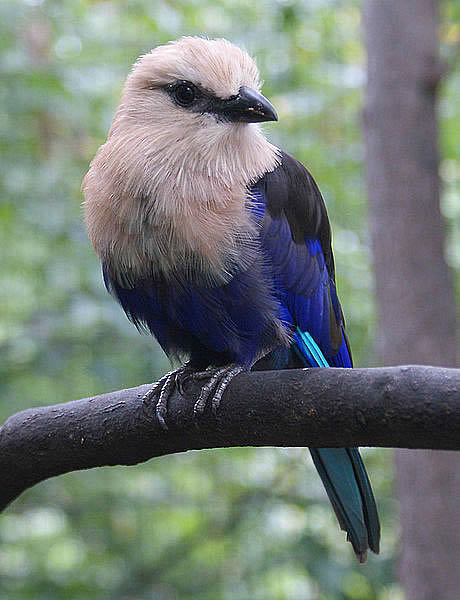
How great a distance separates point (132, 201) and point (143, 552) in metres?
2.86

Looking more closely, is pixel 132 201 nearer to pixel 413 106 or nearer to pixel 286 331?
pixel 286 331

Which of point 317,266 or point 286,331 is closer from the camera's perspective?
point 286,331

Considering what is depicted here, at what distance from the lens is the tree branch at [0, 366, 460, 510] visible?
5.50 ft

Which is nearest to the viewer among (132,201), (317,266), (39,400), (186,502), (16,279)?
(132,201)

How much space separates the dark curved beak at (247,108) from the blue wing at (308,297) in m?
0.17

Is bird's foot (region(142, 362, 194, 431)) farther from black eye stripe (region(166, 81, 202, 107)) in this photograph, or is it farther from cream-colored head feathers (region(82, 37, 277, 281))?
black eye stripe (region(166, 81, 202, 107))

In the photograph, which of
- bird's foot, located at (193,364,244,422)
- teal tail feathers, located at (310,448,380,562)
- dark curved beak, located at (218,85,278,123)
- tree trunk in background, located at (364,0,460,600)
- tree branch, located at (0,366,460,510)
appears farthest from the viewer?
tree trunk in background, located at (364,0,460,600)

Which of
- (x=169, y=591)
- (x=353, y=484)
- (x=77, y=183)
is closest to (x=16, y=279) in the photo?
(x=77, y=183)

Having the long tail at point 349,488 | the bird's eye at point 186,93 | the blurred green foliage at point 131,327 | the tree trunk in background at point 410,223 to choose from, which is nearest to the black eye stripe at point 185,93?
the bird's eye at point 186,93

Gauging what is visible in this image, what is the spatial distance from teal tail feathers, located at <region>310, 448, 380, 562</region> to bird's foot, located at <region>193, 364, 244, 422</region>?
48 centimetres

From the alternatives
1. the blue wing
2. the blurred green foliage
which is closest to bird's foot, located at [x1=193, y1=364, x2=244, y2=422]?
the blue wing

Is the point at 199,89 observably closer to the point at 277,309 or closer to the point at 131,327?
the point at 277,309

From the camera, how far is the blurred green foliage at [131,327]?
407cm

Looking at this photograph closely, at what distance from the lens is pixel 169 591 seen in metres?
4.54
